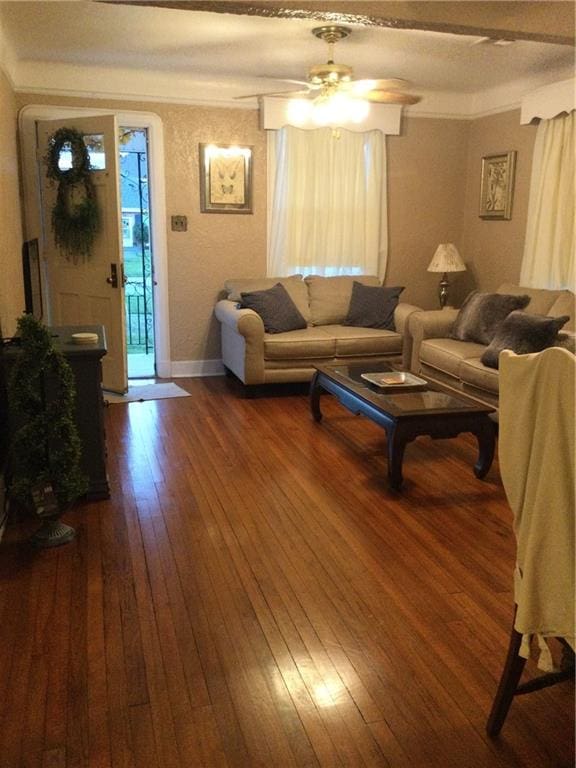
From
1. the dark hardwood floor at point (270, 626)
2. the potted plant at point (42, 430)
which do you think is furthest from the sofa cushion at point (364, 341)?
the potted plant at point (42, 430)

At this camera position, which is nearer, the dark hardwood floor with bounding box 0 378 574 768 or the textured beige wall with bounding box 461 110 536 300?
the dark hardwood floor with bounding box 0 378 574 768

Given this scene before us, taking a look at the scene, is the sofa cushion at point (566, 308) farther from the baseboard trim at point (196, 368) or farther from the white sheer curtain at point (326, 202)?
the baseboard trim at point (196, 368)

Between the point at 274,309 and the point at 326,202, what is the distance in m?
1.35

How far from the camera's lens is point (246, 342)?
506 cm

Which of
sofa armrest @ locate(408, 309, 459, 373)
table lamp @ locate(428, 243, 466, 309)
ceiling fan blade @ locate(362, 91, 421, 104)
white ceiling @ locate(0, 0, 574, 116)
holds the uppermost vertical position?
white ceiling @ locate(0, 0, 574, 116)

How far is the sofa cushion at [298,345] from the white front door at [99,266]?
3.82ft

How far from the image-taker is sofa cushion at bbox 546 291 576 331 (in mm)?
4613

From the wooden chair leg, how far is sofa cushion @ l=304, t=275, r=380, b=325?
13.6 feet

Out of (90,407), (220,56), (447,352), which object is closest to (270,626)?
(90,407)

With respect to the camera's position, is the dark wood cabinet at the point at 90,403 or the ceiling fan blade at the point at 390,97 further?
the ceiling fan blade at the point at 390,97

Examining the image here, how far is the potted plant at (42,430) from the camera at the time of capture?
8.96ft

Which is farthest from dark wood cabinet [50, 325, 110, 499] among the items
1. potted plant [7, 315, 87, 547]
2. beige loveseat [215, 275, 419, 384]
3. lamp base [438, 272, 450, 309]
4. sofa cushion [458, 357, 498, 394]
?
lamp base [438, 272, 450, 309]

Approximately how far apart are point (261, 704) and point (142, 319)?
6.39m

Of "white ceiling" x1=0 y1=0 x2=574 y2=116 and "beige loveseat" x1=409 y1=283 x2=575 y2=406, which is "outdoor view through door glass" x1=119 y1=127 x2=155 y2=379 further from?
"beige loveseat" x1=409 y1=283 x2=575 y2=406
